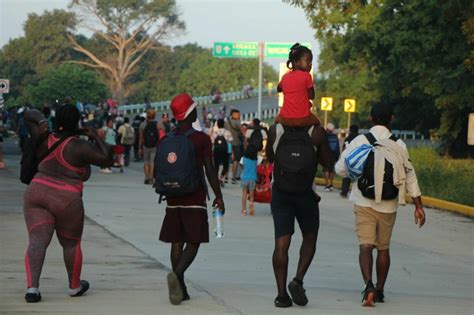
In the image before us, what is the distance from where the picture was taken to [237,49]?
50.7 metres

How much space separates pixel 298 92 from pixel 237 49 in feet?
134

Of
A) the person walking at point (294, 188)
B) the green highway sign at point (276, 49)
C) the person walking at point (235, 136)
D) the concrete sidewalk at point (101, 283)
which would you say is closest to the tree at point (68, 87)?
Result: the green highway sign at point (276, 49)

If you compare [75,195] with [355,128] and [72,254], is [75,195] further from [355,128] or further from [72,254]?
[355,128]

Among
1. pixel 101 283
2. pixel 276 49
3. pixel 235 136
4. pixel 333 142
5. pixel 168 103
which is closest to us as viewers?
pixel 101 283

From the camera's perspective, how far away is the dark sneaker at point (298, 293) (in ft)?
33.0

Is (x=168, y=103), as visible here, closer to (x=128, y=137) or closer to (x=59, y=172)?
(x=128, y=137)

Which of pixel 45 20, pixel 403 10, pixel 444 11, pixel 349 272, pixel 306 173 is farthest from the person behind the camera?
pixel 45 20

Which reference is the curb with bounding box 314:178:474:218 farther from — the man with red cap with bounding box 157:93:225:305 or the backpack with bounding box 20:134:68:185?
the backpack with bounding box 20:134:68:185

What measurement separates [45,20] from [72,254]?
10112 centimetres

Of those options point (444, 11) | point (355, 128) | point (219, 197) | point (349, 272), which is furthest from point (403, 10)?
point (219, 197)

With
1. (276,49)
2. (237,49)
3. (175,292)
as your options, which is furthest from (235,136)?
(175,292)

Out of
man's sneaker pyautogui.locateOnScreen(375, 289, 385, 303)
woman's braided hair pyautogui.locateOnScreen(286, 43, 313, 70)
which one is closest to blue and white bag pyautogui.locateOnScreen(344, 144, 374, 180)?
woman's braided hair pyautogui.locateOnScreen(286, 43, 313, 70)

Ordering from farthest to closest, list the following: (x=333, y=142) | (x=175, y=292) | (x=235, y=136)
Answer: (x=235, y=136)
(x=333, y=142)
(x=175, y=292)

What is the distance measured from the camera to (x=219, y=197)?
33.7 ft
